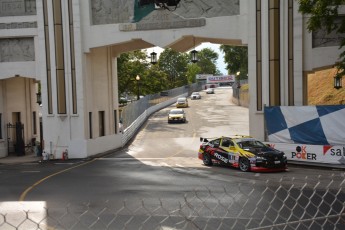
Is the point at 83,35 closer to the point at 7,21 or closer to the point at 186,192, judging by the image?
the point at 7,21

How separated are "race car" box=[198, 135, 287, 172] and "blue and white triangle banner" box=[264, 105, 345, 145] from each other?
2.31 meters

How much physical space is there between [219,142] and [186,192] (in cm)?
751

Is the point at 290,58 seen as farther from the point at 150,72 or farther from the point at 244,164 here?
the point at 150,72

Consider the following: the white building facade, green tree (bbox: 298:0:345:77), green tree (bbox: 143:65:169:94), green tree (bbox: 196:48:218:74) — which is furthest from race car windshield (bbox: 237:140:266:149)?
green tree (bbox: 196:48:218:74)

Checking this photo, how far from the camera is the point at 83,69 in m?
27.8

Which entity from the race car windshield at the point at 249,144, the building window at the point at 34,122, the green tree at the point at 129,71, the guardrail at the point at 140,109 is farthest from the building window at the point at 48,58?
the green tree at the point at 129,71

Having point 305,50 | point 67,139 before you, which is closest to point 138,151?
point 67,139

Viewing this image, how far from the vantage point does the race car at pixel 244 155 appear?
19234 mm

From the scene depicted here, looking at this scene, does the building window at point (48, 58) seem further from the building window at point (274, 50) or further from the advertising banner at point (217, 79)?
the advertising banner at point (217, 79)

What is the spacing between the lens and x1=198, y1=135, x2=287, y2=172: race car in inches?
757

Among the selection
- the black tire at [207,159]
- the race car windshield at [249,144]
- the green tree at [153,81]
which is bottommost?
the black tire at [207,159]

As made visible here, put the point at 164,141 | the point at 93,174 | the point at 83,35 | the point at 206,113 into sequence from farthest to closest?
the point at 206,113, the point at 164,141, the point at 83,35, the point at 93,174

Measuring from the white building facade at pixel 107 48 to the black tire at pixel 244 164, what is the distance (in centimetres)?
478

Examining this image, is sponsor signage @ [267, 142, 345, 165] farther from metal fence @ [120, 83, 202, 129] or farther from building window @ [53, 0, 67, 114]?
metal fence @ [120, 83, 202, 129]
